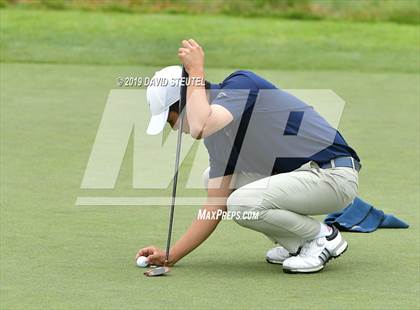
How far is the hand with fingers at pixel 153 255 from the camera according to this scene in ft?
23.2

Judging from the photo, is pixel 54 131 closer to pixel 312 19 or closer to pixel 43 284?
pixel 43 284

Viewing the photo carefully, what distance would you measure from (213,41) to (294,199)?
9.59 metres

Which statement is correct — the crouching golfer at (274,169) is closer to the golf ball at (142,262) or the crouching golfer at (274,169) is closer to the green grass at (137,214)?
the golf ball at (142,262)

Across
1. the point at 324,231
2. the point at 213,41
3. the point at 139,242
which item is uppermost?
the point at 324,231

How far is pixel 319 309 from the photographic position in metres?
6.28

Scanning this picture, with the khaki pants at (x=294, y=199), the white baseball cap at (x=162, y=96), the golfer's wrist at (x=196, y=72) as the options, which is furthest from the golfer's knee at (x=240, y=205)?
the golfer's wrist at (x=196, y=72)

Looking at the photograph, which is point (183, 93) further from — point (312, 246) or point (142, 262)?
point (312, 246)

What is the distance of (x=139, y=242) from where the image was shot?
25.5 feet

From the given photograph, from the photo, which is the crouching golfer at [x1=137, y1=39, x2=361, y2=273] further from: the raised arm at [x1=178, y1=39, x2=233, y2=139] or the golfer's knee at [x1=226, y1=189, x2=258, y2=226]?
the raised arm at [x1=178, y1=39, x2=233, y2=139]

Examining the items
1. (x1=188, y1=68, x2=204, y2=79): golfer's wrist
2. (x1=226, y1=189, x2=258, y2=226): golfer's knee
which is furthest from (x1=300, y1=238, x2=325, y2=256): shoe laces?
(x1=188, y1=68, x2=204, y2=79): golfer's wrist

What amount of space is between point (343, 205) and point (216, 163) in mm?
733

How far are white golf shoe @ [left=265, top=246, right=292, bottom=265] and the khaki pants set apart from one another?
0.42 ft

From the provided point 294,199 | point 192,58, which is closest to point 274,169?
point 294,199

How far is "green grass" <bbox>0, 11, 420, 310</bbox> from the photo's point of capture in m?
6.57
